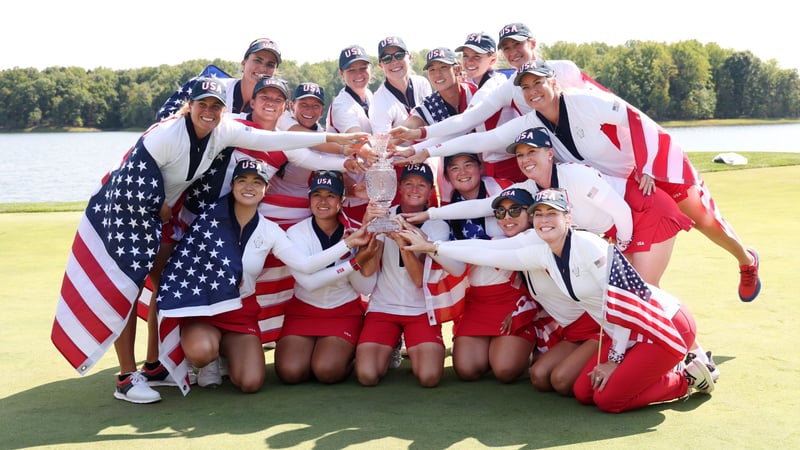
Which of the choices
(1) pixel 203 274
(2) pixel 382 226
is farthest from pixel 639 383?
(1) pixel 203 274

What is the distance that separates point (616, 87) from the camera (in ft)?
230

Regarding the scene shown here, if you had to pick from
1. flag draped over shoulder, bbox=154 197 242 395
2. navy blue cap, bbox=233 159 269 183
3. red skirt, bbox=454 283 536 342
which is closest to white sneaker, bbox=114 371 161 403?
flag draped over shoulder, bbox=154 197 242 395

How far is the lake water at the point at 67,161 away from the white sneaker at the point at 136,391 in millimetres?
18099

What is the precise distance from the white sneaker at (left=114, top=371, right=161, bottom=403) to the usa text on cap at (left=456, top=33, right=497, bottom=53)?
132 inches

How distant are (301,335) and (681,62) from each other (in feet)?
237

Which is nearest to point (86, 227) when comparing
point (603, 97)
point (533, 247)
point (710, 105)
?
point (533, 247)

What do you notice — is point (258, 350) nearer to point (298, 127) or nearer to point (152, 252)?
point (152, 252)

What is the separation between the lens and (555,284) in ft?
17.0

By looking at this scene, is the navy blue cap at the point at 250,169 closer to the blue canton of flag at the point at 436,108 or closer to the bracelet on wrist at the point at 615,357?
the blue canton of flag at the point at 436,108

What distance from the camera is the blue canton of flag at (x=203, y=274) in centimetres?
527

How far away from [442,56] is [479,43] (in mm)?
444

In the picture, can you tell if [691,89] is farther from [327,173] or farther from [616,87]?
[327,173]

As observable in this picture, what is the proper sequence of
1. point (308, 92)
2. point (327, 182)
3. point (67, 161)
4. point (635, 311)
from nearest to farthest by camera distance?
point (635, 311)
point (327, 182)
point (308, 92)
point (67, 161)

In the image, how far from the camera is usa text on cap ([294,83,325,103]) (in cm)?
627
